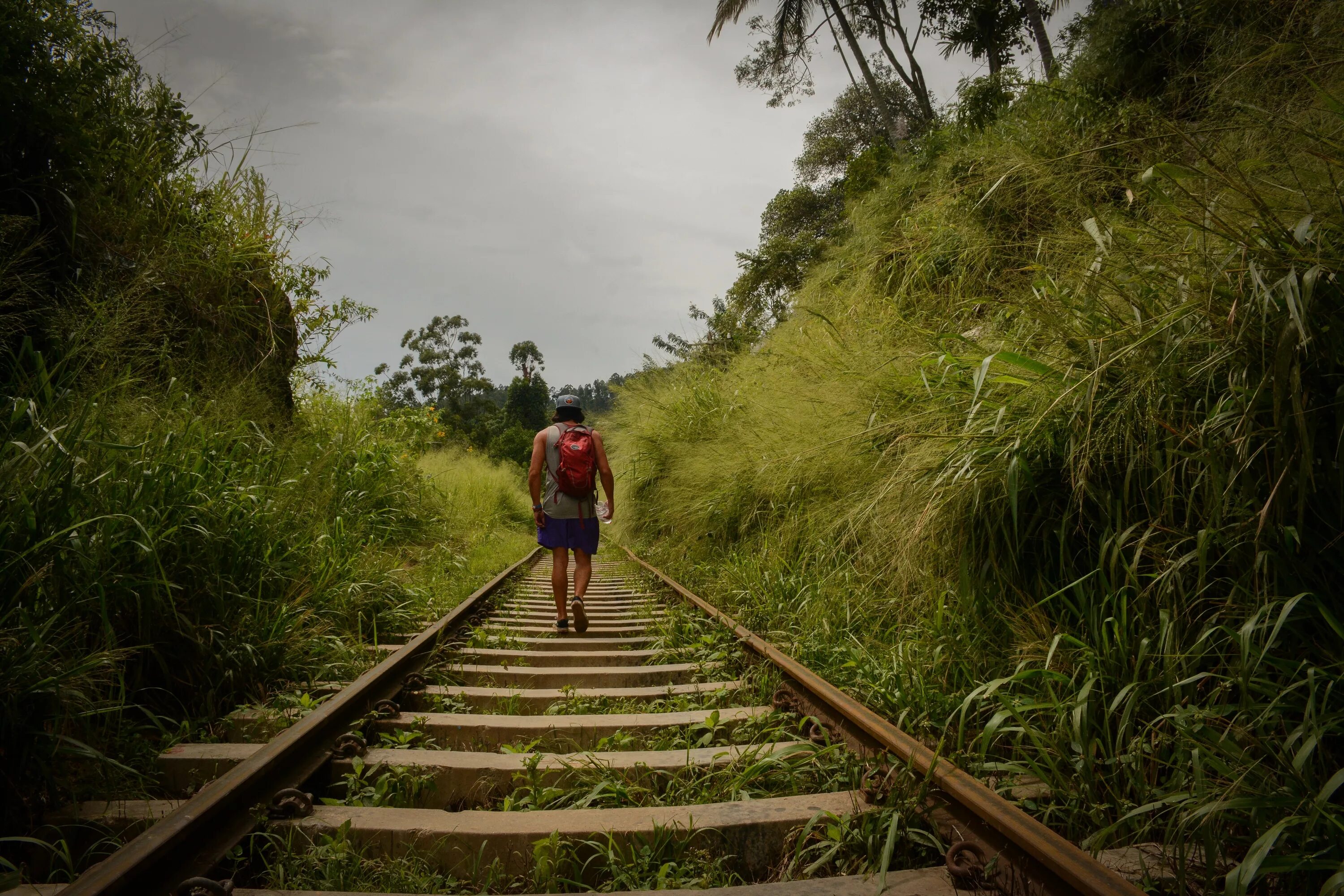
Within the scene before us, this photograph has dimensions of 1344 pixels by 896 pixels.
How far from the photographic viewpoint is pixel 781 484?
15.9ft

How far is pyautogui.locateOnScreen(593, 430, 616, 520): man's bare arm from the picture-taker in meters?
5.07

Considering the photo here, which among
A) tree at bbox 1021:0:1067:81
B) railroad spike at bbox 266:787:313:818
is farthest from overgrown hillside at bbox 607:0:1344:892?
tree at bbox 1021:0:1067:81

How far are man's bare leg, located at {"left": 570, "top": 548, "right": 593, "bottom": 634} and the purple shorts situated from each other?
0.20 feet

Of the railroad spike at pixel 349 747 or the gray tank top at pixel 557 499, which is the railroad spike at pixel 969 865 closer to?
the railroad spike at pixel 349 747

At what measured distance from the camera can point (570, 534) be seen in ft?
16.6

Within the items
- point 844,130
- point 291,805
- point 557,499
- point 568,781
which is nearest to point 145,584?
point 291,805

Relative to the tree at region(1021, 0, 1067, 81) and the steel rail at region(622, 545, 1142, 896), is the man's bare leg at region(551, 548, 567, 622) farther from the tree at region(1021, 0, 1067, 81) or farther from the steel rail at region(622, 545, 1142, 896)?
the tree at region(1021, 0, 1067, 81)

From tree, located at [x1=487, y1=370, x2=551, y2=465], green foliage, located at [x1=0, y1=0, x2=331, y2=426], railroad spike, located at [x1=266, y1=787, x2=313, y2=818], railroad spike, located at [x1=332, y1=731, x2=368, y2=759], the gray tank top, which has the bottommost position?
railroad spike, located at [x1=332, y1=731, x2=368, y2=759]

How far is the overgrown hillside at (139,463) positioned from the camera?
2.02 m

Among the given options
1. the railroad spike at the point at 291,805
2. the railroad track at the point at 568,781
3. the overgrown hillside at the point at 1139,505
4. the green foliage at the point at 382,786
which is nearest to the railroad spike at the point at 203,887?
the railroad track at the point at 568,781

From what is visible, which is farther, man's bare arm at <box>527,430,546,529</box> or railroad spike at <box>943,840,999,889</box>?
man's bare arm at <box>527,430,546,529</box>

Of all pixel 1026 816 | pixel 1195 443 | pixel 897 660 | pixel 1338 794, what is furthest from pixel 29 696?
pixel 1195 443

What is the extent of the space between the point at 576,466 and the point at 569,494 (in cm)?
23

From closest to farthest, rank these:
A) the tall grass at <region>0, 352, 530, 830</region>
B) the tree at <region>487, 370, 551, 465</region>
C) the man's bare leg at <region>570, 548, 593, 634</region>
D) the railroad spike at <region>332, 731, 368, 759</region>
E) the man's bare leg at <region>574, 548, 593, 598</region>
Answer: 1. the tall grass at <region>0, 352, 530, 830</region>
2. the railroad spike at <region>332, 731, 368, 759</region>
3. the man's bare leg at <region>570, 548, 593, 634</region>
4. the man's bare leg at <region>574, 548, 593, 598</region>
5. the tree at <region>487, 370, 551, 465</region>
